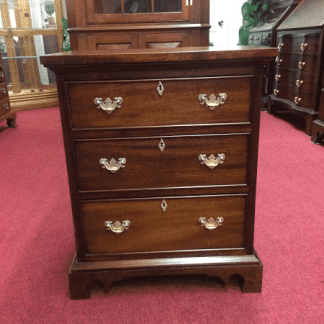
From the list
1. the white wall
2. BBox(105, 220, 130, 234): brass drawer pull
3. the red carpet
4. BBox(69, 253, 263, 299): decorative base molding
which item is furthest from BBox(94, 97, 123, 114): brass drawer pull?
the white wall

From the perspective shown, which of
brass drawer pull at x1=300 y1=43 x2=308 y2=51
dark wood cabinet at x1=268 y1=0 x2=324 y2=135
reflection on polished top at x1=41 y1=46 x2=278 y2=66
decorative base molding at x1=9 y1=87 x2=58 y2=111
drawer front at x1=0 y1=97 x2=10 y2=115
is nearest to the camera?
reflection on polished top at x1=41 y1=46 x2=278 y2=66

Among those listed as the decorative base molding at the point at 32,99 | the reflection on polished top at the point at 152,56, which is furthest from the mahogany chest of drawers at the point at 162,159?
the decorative base molding at the point at 32,99

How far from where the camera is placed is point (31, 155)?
2.92 metres

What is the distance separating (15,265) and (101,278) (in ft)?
1.47

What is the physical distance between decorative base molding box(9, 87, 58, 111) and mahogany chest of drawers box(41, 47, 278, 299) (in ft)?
13.5

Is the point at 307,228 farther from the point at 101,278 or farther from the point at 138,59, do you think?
the point at 138,59

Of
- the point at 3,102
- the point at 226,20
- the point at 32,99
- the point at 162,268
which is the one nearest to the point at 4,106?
the point at 3,102

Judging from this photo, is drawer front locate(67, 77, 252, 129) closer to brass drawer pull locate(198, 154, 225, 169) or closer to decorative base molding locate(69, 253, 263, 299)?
brass drawer pull locate(198, 154, 225, 169)

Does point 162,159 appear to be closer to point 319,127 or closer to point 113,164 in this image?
point 113,164

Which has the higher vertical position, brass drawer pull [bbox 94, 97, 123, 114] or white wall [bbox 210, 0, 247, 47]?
white wall [bbox 210, 0, 247, 47]

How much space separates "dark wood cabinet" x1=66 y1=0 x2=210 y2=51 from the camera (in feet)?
7.18

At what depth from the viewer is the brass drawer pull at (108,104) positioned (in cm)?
106

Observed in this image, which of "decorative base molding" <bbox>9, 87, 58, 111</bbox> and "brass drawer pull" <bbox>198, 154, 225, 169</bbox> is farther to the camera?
"decorative base molding" <bbox>9, 87, 58, 111</bbox>

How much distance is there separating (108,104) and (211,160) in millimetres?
374
